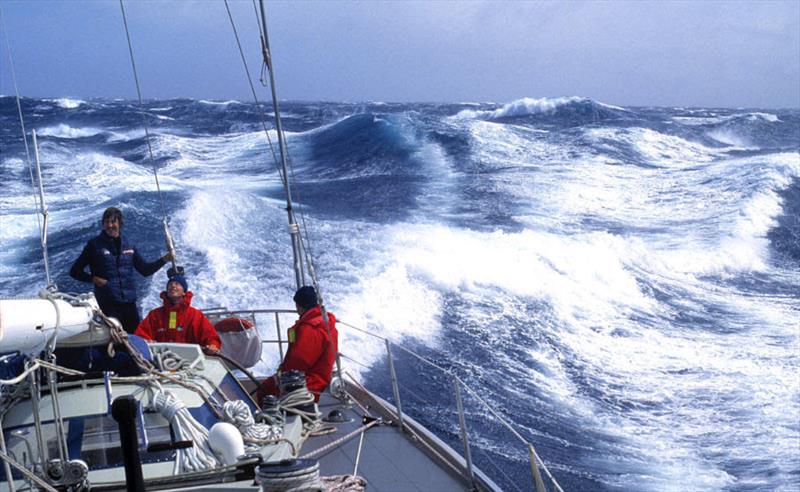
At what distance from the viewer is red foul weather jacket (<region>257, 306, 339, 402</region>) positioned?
466 centimetres

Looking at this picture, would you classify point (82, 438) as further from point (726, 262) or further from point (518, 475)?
point (726, 262)

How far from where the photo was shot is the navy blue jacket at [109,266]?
507 centimetres

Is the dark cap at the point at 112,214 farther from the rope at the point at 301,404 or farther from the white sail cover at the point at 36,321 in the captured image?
the white sail cover at the point at 36,321

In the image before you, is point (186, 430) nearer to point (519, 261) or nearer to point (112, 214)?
point (112, 214)

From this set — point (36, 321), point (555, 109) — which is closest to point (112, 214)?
point (36, 321)

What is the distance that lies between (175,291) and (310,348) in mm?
835

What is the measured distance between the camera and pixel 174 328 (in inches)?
188

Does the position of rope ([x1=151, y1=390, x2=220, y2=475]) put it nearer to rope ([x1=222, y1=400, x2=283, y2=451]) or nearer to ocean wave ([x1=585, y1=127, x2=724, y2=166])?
rope ([x1=222, y1=400, x2=283, y2=451])

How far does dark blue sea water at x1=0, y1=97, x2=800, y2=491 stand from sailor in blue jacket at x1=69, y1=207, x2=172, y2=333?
115 inches

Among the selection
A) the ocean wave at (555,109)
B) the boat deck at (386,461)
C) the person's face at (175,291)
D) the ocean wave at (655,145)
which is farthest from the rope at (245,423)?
the ocean wave at (555,109)

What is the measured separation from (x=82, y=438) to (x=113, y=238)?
1970mm

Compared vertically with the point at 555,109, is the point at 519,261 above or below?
below

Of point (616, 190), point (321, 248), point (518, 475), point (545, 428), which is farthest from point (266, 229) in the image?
point (616, 190)

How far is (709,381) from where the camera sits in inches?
342
